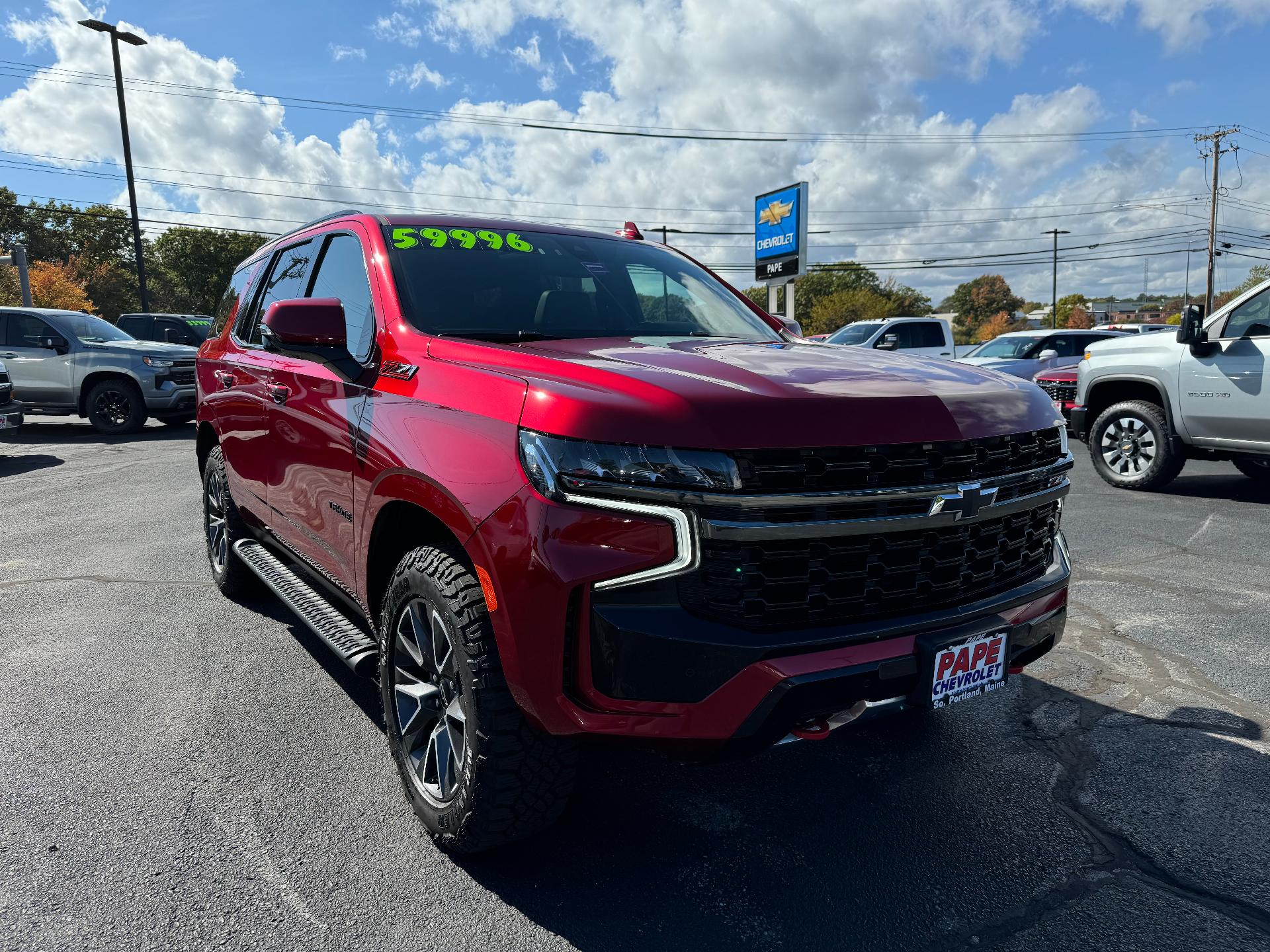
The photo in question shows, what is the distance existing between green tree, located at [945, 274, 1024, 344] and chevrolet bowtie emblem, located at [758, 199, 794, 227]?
114356 mm

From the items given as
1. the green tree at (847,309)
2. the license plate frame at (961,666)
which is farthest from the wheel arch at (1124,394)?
the green tree at (847,309)

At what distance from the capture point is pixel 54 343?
1297 centimetres

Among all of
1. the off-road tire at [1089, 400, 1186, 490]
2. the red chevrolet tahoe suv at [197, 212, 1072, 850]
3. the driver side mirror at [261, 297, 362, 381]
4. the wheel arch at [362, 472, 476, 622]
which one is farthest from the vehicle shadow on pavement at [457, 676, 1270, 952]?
the off-road tire at [1089, 400, 1186, 490]

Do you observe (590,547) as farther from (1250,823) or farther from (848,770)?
(1250,823)

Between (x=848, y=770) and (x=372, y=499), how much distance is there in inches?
71.6

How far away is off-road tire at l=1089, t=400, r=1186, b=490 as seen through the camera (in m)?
7.98

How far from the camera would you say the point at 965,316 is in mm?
134125

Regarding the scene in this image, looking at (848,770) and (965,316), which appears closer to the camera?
(848,770)

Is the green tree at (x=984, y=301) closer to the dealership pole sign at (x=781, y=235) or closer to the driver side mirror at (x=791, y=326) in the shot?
the dealership pole sign at (x=781, y=235)

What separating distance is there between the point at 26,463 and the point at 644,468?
11.5 meters

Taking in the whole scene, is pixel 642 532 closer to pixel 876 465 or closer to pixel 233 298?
pixel 876 465

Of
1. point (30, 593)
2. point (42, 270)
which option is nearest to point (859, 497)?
point (30, 593)

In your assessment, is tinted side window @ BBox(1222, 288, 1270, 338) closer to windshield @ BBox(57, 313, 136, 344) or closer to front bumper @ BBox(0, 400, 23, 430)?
front bumper @ BBox(0, 400, 23, 430)

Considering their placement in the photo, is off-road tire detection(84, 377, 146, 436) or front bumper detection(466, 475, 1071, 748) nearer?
front bumper detection(466, 475, 1071, 748)
